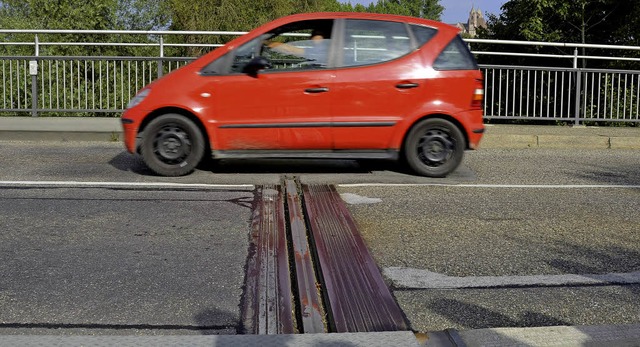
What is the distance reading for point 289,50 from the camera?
307 inches

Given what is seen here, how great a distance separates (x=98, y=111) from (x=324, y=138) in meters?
6.33

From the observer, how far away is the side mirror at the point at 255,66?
7613mm

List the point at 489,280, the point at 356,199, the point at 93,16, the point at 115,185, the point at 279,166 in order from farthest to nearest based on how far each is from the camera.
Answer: the point at 93,16 < the point at 279,166 < the point at 115,185 < the point at 356,199 < the point at 489,280

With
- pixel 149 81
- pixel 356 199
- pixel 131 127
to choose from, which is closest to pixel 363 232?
pixel 356 199

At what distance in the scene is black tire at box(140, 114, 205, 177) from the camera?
25.3 ft

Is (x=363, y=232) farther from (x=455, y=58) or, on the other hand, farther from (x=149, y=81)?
(x=149, y=81)

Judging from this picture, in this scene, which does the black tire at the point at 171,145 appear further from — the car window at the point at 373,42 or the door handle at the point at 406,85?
the door handle at the point at 406,85

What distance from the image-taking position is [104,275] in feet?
14.0

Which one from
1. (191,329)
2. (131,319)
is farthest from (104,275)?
(191,329)

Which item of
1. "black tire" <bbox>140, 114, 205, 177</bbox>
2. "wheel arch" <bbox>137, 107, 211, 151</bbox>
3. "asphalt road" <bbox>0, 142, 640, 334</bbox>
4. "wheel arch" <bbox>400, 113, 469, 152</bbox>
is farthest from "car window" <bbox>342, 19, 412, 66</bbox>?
"black tire" <bbox>140, 114, 205, 177</bbox>

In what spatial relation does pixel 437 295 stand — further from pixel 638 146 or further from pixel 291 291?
pixel 638 146

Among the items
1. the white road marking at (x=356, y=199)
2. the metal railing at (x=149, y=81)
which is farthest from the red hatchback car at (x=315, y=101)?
the metal railing at (x=149, y=81)

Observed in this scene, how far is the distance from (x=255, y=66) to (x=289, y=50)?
1.34 ft

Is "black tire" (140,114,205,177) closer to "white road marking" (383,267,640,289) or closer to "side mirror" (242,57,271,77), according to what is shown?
"side mirror" (242,57,271,77)
